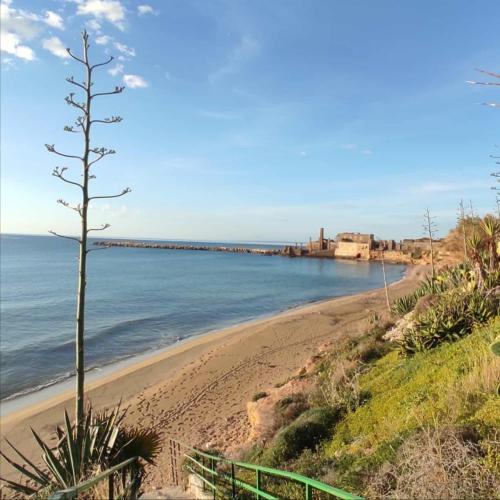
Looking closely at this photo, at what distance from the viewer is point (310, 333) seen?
22312mm

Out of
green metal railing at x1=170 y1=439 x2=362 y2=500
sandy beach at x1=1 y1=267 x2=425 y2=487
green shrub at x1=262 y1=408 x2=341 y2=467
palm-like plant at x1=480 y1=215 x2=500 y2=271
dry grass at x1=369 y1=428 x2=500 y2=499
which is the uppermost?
palm-like plant at x1=480 y1=215 x2=500 y2=271

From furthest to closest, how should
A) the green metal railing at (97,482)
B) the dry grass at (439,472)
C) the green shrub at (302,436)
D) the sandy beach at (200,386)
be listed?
the sandy beach at (200,386) < the green shrub at (302,436) < the dry grass at (439,472) < the green metal railing at (97,482)

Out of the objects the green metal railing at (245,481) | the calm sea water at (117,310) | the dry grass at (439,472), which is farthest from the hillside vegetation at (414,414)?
the calm sea water at (117,310)

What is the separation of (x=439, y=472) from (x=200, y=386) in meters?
12.3

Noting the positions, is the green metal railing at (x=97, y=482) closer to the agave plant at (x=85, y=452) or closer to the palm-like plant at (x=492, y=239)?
the agave plant at (x=85, y=452)

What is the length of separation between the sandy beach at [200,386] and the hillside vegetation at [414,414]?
2.88 metres

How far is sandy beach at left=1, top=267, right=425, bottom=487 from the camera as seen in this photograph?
36.8 feet

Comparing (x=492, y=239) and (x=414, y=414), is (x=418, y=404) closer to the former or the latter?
(x=414, y=414)

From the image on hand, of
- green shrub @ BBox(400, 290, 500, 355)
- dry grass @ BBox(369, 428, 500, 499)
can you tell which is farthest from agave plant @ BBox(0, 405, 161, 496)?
green shrub @ BBox(400, 290, 500, 355)

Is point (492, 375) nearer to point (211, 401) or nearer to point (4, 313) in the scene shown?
point (211, 401)

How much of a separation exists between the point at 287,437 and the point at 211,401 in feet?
22.8

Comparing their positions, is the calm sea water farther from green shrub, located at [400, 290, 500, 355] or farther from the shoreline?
green shrub, located at [400, 290, 500, 355]

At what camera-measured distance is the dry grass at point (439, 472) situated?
10.6 feet

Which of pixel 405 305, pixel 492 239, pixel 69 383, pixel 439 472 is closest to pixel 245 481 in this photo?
pixel 439 472
